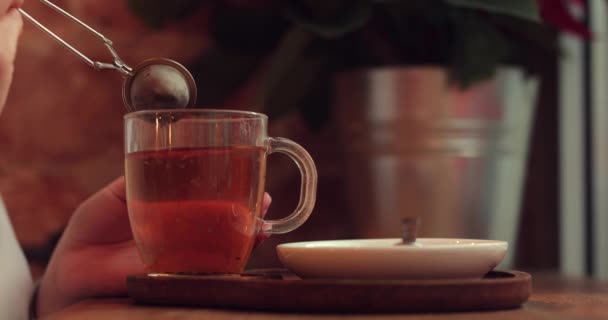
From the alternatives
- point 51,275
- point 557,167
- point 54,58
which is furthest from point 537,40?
point 51,275

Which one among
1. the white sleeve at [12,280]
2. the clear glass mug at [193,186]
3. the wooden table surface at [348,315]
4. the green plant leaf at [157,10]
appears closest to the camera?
the wooden table surface at [348,315]

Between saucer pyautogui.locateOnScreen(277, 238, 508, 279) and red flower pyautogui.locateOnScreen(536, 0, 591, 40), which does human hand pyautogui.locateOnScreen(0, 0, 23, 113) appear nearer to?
saucer pyautogui.locateOnScreen(277, 238, 508, 279)

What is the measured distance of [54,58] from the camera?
5.83 ft

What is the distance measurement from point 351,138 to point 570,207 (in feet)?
1.60

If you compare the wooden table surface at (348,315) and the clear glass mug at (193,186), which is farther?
the clear glass mug at (193,186)

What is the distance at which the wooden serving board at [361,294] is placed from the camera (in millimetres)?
488

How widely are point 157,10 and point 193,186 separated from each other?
113cm

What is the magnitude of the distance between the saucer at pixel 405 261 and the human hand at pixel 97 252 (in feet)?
0.46

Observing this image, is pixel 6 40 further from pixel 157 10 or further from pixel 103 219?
pixel 157 10

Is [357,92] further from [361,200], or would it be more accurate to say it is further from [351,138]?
[361,200]

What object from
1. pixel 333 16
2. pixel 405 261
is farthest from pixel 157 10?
pixel 405 261

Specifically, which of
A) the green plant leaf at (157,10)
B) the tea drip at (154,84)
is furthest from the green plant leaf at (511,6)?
the tea drip at (154,84)

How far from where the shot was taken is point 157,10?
1672 millimetres

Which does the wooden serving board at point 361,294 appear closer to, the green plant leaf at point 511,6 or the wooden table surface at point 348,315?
the wooden table surface at point 348,315
